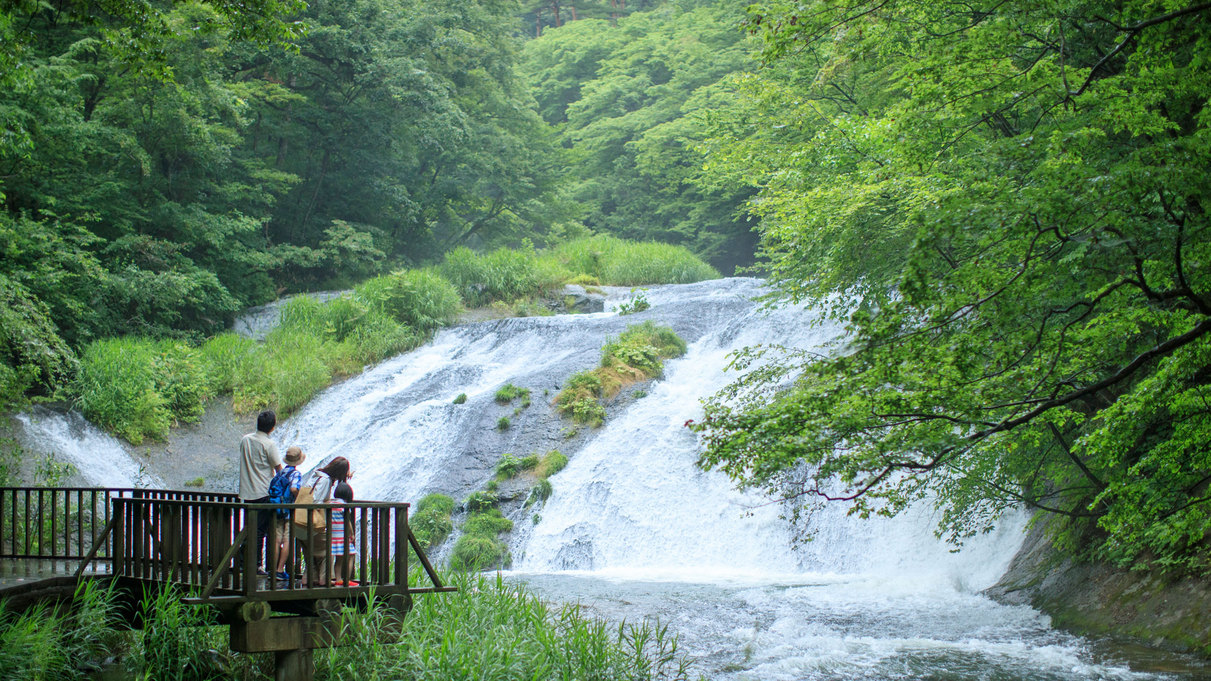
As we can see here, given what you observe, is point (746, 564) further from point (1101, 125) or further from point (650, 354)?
point (1101, 125)

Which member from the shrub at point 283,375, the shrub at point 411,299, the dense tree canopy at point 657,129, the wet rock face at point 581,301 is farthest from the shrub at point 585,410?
the dense tree canopy at point 657,129

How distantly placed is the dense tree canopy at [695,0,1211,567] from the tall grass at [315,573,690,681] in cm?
191

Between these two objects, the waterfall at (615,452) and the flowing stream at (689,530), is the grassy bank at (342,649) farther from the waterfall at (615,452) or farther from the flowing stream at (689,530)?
the waterfall at (615,452)

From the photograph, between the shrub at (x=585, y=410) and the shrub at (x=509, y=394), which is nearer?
the shrub at (x=585, y=410)

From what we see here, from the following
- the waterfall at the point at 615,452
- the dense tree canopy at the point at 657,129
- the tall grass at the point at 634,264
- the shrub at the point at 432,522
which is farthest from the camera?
the dense tree canopy at the point at 657,129

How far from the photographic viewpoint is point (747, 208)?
1675cm

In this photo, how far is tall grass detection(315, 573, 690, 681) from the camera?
573cm

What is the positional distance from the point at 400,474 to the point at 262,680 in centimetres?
826

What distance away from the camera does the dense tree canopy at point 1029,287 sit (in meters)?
4.77

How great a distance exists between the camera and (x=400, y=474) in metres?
14.5

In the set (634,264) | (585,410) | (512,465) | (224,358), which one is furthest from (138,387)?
(634,264)

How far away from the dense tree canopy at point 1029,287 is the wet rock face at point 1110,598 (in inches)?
11.8

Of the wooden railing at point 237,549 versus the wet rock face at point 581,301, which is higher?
→ the wet rock face at point 581,301

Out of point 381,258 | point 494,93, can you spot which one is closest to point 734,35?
point 494,93
